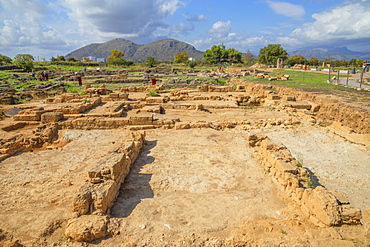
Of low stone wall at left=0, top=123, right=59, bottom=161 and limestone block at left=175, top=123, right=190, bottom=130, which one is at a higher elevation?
limestone block at left=175, top=123, right=190, bottom=130

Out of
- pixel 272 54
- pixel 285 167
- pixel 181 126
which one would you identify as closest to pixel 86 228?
pixel 285 167

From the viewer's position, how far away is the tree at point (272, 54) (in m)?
56.7

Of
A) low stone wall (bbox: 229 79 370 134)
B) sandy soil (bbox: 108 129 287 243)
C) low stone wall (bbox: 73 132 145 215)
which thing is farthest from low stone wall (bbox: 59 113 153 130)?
low stone wall (bbox: 229 79 370 134)

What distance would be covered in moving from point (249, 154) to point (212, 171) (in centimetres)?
192

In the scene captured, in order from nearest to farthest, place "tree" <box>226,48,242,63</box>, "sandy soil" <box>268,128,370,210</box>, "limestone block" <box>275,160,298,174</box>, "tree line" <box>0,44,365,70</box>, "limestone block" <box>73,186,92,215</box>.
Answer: "limestone block" <box>73,186,92,215</box> < "limestone block" <box>275,160,298,174</box> < "sandy soil" <box>268,128,370,210</box> < "tree line" <box>0,44,365,70</box> < "tree" <box>226,48,242,63</box>

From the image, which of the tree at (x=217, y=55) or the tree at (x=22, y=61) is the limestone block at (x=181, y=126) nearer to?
the tree at (x=22, y=61)

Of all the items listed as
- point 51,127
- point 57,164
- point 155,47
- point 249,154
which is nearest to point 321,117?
point 249,154

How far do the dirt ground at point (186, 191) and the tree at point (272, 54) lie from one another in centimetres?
5422

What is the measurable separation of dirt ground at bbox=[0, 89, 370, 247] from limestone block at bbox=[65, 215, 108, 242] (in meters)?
0.15

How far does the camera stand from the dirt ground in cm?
372

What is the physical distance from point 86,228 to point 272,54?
6453 cm

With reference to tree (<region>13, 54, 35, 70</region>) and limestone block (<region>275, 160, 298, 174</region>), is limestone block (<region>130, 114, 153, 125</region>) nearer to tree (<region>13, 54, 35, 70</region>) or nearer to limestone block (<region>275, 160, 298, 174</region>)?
limestone block (<region>275, 160, 298, 174</region>)

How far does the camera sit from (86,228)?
3.65 m

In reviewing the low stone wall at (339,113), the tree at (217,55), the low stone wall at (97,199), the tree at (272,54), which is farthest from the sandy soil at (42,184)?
the tree at (217,55)
